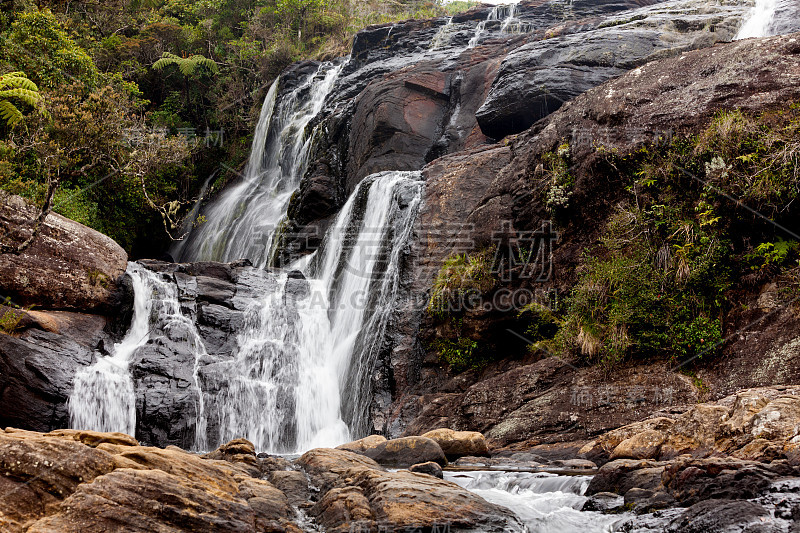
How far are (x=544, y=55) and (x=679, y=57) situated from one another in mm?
6721

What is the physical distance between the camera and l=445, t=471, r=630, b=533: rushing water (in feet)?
17.5

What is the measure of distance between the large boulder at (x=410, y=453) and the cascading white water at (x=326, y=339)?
157 inches

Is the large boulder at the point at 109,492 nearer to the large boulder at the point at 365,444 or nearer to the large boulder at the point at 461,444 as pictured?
the large boulder at the point at 365,444

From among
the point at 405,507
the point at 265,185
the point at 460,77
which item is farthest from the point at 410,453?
the point at 265,185

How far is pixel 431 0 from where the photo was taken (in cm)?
3675

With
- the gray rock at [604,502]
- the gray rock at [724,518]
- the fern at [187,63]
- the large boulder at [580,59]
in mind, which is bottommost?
the gray rock at [604,502]

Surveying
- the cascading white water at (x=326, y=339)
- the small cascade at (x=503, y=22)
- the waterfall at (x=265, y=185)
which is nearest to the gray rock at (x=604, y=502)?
the cascading white water at (x=326, y=339)

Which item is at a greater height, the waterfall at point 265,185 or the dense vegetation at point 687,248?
the waterfall at point 265,185

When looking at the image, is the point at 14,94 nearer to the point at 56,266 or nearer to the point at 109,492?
the point at 56,266

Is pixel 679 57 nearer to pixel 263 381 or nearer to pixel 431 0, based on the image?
pixel 263 381

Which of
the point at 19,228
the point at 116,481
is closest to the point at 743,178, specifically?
the point at 116,481

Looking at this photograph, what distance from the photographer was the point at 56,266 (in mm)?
14000

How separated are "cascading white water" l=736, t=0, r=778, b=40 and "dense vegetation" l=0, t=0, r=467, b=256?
1756 centimetres

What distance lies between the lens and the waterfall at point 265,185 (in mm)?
22781
